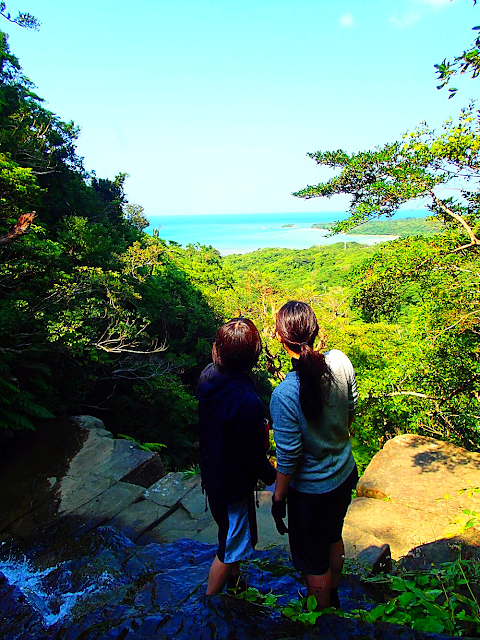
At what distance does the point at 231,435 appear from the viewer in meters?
1.75

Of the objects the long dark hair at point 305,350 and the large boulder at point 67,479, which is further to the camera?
the large boulder at point 67,479

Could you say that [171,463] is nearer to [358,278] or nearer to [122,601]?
[358,278]

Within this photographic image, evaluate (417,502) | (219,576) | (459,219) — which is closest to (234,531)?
(219,576)

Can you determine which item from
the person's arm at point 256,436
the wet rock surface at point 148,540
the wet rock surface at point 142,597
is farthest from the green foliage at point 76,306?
the person's arm at point 256,436

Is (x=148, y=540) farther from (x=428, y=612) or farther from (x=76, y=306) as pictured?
(x=76, y=306)

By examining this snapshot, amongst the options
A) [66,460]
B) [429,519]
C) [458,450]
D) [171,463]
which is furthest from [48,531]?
[171,463]

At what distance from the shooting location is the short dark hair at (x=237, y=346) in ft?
5.92

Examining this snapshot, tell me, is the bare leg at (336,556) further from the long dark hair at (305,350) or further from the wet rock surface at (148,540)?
the long dark hair at (305,350)

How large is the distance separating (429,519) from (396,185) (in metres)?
4.64

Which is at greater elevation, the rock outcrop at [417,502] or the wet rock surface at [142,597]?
the wet rock surface at [142,597]

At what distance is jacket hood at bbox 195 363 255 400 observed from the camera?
1789 mm

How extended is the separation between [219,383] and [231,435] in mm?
266

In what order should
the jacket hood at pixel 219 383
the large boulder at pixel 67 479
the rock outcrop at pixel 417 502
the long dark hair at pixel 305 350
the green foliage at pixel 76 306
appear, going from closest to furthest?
the long dark hair at pixel 305 350
the jacket hood at pixel 219 383
the rock outcrop at pixel 417 502
the large boulder at pixel 67 479
the green foliage at pixel 76 306

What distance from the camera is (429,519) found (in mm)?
3717
